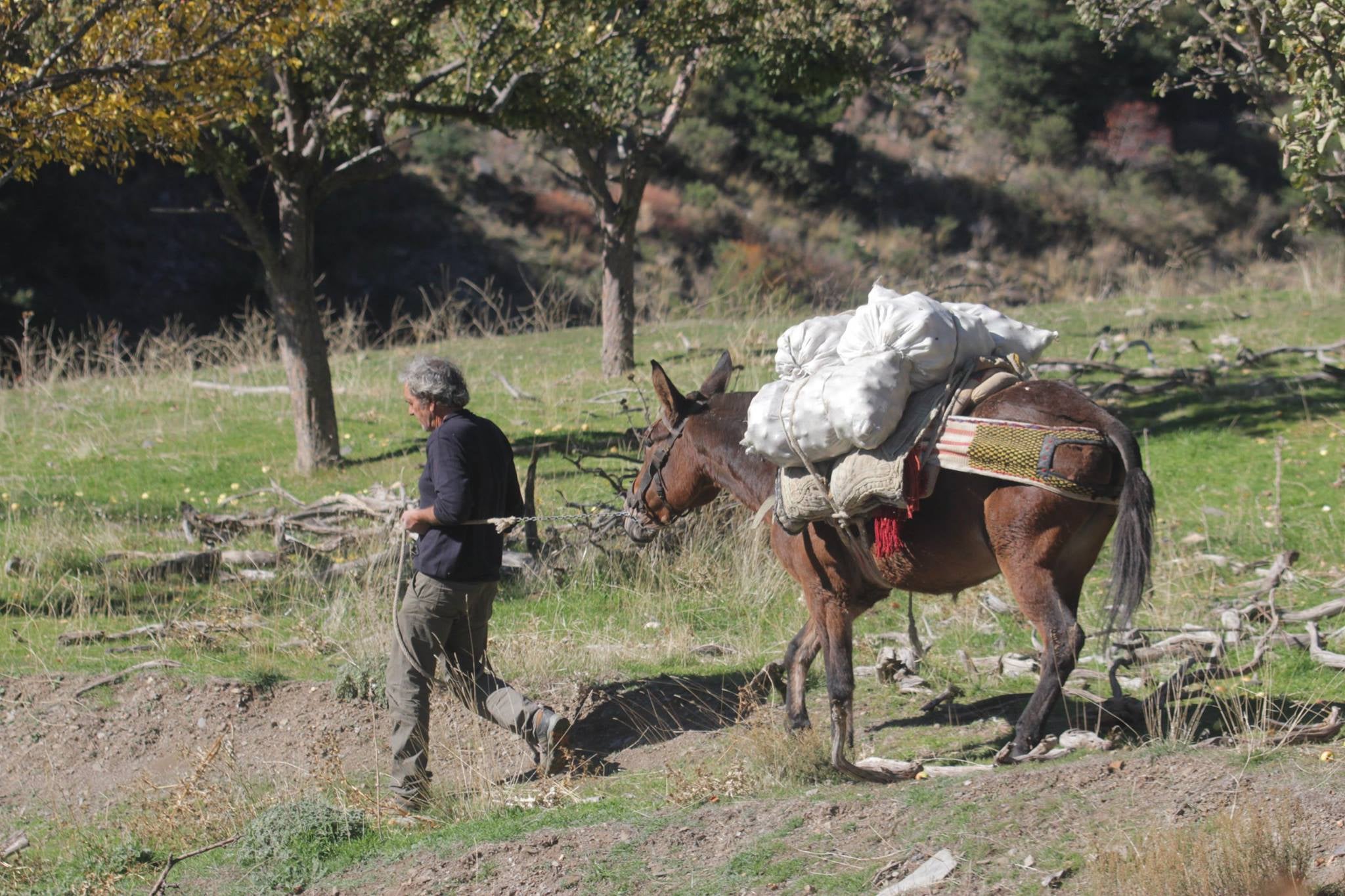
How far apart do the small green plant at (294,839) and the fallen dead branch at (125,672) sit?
2.65m

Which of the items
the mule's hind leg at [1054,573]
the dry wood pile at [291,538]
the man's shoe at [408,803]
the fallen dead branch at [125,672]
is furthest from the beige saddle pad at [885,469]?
the fallen dead branch at [125,672]

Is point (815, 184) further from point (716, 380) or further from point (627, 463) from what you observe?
point (716, 380)

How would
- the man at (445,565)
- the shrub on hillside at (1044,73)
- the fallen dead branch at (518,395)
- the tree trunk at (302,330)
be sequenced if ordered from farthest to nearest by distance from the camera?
1. the shrub on hillside at (1044,73)
2. the fallen dead branch at (518,395)
3. the tree trunk at (302,330)
4. the man at (445,565)

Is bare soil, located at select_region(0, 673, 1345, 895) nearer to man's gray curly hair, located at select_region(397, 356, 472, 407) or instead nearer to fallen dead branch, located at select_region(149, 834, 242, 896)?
fallen dead branch, located at select_region(149, 834, 242, 896)

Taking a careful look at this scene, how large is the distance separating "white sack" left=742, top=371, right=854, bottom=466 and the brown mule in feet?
1.39

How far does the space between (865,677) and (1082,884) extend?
3691 millimetres

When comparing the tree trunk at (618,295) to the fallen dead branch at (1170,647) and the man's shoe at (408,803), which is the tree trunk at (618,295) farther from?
the man's shoe at (408,803)

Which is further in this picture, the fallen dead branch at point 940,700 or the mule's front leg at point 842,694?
the fallen dead branch at point 940,700

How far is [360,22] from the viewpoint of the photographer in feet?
39.9

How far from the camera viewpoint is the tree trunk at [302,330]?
13.0 meters

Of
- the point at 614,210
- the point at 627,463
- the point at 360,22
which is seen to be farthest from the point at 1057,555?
the point at 614,210

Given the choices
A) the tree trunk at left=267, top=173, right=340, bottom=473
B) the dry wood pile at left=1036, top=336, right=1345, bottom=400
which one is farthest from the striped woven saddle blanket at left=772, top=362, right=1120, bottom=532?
the tree trunk at left=267, top=173, right=340, bottom=473

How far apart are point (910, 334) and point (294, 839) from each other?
11.5 feet

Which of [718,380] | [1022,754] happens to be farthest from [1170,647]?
[718,380]
